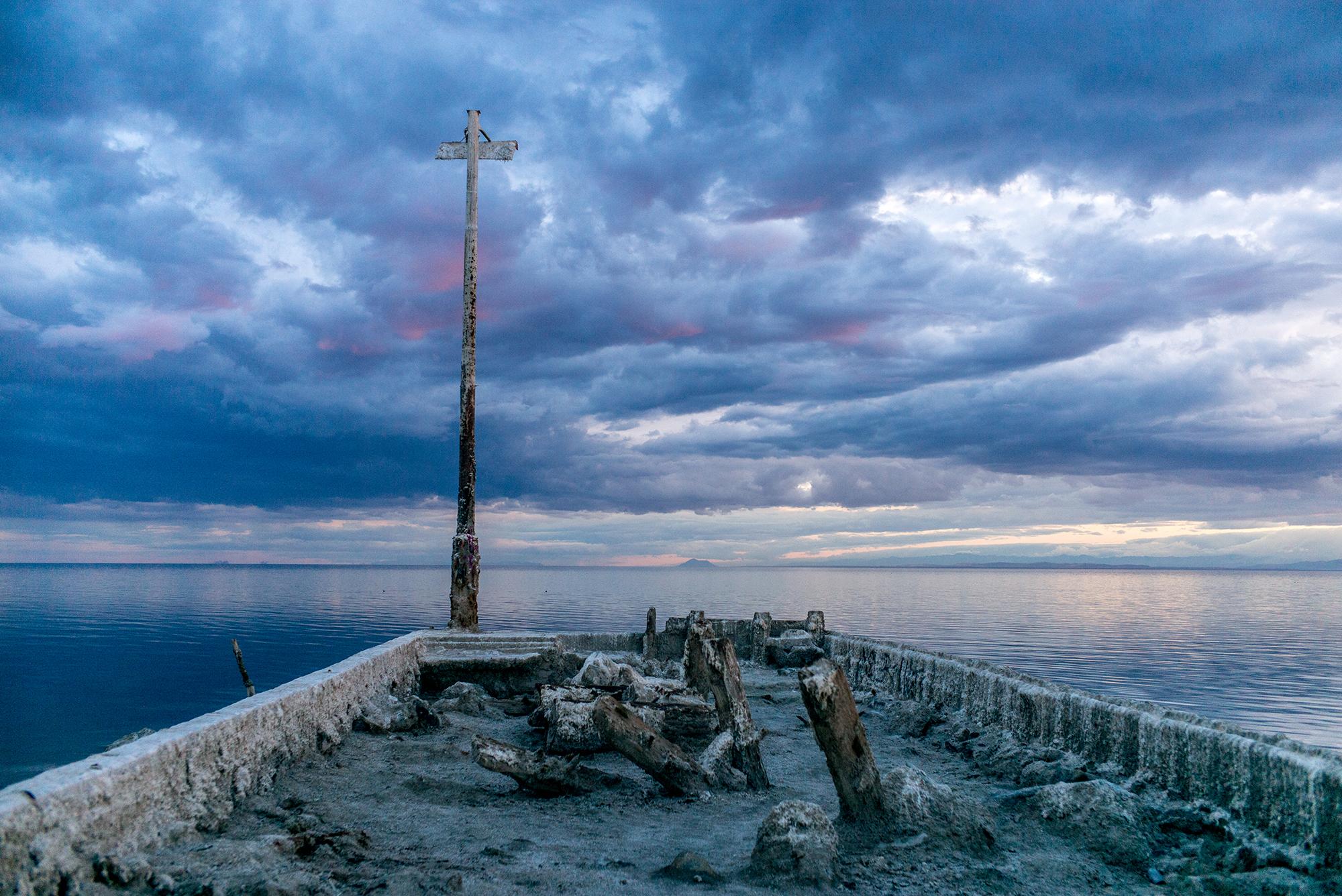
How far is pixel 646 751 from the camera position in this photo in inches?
223

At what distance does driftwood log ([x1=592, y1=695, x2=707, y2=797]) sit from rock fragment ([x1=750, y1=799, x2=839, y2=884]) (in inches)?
61.5

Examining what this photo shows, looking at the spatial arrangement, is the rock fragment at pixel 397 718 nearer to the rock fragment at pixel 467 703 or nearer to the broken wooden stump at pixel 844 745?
the rock fragment at pixel 467 703

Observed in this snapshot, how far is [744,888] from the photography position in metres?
3.86

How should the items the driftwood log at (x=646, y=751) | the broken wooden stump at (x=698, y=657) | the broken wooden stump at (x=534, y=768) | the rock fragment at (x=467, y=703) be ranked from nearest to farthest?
1. the broken wooden stump at (x=534, y=768)
2. the driftwood log at (x=646, y=751)
3. the broken wooden stump at (x=698, y=657)
4. the rock fragment at (x=467, y=703)

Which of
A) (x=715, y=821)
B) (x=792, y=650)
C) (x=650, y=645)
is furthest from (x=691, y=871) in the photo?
(x=650, y=645)

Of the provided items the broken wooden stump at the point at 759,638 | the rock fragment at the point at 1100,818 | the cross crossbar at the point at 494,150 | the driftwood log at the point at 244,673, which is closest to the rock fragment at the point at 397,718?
the driftwood log at the point at 244,673

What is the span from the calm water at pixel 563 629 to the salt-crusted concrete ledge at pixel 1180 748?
13132 millimetres

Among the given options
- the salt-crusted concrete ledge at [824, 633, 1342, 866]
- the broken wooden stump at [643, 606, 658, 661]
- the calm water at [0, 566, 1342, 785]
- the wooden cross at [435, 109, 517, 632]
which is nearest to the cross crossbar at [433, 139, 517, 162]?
the wooden cross at [435, 109, 517, 632]

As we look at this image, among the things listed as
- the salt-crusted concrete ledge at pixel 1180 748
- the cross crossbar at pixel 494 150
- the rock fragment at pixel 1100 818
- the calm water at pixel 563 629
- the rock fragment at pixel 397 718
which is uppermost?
the cross crossbar at pixel 494 150

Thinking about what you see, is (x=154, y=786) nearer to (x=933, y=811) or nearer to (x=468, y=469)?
(x=933, y=811)

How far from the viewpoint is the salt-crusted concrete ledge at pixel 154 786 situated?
302 centimetres

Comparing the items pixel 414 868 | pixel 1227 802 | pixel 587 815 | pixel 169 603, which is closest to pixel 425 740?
pixel 587 815

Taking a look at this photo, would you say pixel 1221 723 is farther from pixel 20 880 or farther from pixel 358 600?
pixel 358 600

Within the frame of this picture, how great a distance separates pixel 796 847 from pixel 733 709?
7.54 ft
